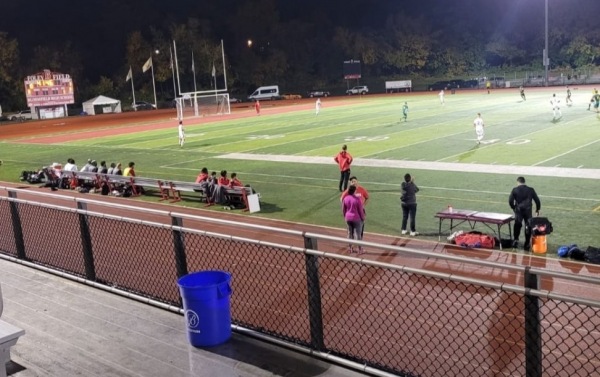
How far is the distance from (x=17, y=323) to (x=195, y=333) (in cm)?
257

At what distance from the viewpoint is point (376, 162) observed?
994 inches

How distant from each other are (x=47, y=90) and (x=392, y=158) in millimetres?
57254

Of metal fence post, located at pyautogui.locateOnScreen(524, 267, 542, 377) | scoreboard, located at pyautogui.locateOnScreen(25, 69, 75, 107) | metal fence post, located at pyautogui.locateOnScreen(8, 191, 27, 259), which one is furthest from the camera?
scoreboard, located at pyautogui.locateOnScreen(25, 69, 75, 107)

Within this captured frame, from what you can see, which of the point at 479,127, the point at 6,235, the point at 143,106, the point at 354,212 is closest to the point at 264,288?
the point at 354,212

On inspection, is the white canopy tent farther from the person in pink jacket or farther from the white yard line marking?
the person in pink jacket

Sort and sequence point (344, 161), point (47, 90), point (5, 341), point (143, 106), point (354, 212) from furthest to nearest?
point (143, 106), point (47, 90), point (344, 161), point (354, 212), point (5, 341)

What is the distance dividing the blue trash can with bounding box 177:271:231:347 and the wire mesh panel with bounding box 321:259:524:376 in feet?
3.79

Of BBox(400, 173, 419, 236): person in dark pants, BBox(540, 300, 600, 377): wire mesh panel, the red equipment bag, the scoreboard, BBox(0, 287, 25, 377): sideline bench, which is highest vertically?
the scoreboard

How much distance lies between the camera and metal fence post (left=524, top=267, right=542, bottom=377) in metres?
4.78

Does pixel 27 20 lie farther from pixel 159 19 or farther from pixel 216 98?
pixel 216 98

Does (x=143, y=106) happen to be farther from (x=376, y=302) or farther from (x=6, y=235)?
(x=376, y=302)

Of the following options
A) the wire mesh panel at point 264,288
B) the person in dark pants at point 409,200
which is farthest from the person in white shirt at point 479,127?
the wire mesh panel at point 264,288

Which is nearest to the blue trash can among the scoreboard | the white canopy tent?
the scoreboard

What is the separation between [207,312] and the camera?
257 inches
